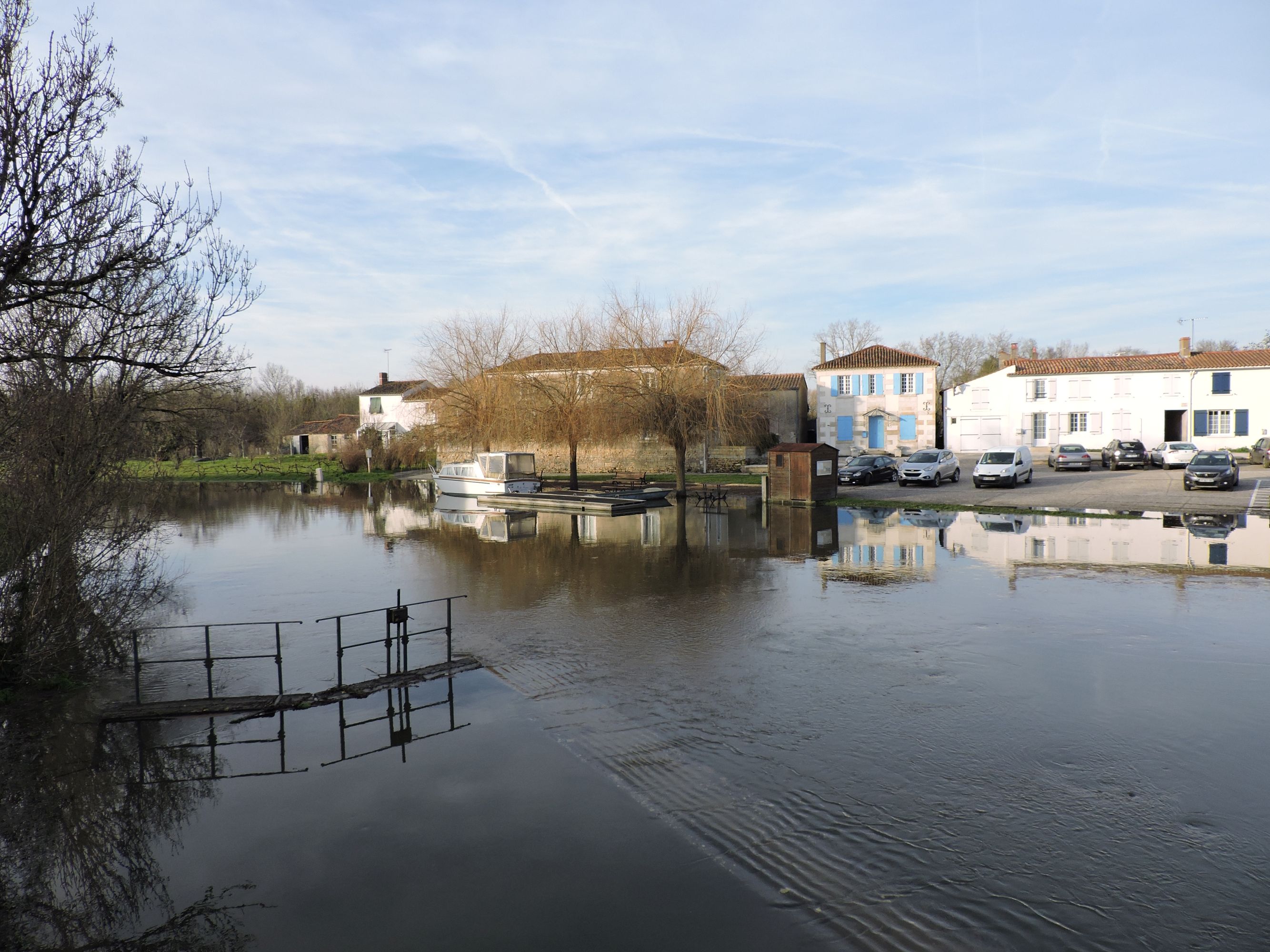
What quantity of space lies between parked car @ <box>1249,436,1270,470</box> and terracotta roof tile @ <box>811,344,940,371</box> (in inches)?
606

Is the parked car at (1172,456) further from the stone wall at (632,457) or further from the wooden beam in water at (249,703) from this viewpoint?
the wooden beam in water at (249,703)

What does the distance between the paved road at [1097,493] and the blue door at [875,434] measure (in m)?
9.51

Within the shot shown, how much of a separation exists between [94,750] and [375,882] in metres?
3.93

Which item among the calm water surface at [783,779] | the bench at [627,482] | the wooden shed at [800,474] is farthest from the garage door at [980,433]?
the calm water surface at [783,779]

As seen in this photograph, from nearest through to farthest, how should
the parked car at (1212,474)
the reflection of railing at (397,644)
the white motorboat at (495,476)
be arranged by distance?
the reflection of railing at (397,644), the parked car at (1212,474), the white motorboat at (495,476)

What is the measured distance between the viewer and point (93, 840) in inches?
219

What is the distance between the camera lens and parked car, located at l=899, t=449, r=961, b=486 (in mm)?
32562

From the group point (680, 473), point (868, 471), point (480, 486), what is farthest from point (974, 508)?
point (480, 486)

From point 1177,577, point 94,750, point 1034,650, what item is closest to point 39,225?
point 94,750

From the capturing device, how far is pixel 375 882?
4906 mm

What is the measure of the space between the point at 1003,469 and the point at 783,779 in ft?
93.1

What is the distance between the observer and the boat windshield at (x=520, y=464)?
105ft

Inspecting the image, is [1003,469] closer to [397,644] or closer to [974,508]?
[974,508]

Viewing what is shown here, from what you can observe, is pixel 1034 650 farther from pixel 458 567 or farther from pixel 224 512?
pixel 224 512
